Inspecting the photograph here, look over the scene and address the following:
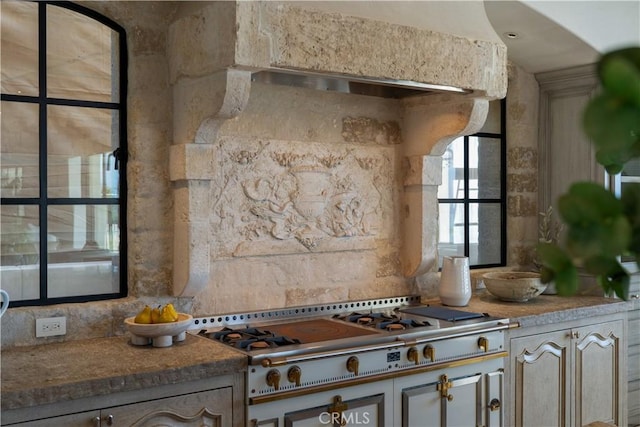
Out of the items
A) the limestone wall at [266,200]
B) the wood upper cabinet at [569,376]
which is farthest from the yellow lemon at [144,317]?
the wood upper cabinet at [569,376]

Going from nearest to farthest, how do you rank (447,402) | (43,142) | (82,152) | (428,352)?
(43,142), (82,152), (428,352), (447,402)

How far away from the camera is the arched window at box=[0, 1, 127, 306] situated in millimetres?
2789

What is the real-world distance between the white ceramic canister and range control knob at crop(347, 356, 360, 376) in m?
1.06

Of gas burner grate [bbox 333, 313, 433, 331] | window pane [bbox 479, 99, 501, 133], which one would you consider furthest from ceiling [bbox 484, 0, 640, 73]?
gas burner grate [bbox 333, 313, 433, 331]

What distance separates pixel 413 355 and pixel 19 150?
196 cm

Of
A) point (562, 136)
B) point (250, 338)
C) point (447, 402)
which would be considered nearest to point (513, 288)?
point (447, 402)

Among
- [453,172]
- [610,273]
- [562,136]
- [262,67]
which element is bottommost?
[610,273]

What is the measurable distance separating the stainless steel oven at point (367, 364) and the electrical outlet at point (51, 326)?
60 centimetres

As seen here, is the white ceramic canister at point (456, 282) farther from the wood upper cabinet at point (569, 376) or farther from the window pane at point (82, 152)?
the window pane at point (82, 152)

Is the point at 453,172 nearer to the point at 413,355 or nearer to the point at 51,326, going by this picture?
the point at 413,355

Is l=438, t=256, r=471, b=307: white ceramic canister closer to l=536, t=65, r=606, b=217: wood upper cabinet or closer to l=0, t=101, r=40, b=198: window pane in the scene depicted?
l=536, t=65, r=606, b=217: wood upper cabinet

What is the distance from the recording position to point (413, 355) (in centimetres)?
304

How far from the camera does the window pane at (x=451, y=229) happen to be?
427cm

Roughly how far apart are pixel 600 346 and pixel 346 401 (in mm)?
1942
